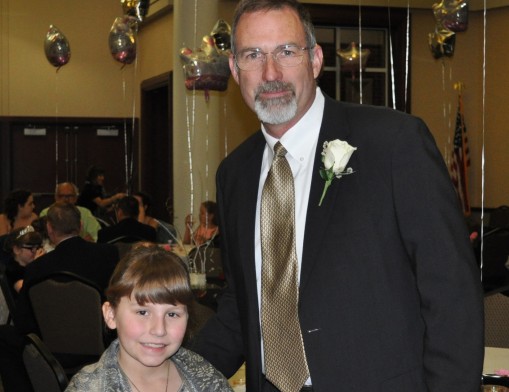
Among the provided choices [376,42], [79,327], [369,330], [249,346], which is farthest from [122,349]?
[376,42]

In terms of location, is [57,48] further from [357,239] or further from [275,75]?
[357,239]

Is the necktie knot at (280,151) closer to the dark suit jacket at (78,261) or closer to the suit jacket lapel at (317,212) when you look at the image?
the suit jacket lapel at (317,212)

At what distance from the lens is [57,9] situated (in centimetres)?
1630

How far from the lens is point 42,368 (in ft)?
10.9

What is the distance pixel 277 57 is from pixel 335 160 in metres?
0.30

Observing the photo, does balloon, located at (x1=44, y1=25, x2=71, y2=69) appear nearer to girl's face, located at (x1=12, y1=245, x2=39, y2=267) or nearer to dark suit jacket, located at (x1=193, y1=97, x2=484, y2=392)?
girl's face, located at (x1=12, y1=245, x2=39, y2=267)

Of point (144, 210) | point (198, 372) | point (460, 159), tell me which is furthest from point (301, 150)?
point (460, 159)

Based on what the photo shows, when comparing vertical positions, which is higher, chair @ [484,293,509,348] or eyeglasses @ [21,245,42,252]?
eyeglasses @ [21,245,42,252]

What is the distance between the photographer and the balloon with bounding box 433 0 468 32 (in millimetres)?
9898

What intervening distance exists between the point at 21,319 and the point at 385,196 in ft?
11.9

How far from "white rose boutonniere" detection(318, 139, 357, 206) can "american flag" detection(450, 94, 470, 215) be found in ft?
39.5

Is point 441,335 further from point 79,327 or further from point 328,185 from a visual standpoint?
point 79,327

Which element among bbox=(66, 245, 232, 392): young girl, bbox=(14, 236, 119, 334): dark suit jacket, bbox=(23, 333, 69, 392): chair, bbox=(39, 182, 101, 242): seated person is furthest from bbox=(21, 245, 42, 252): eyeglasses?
bbox=(66, 245, 232, 392): young girl

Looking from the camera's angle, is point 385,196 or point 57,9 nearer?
point 385,196
